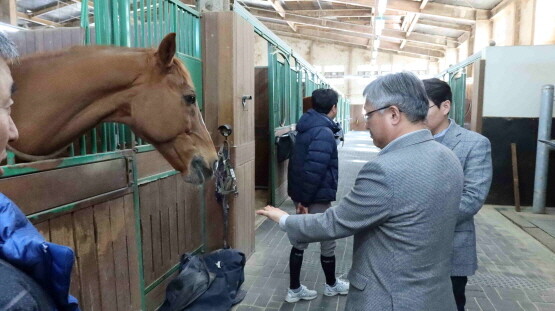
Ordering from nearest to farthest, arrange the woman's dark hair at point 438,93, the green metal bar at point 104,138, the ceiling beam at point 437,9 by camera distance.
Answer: the woman's dark hair at point 438,93
the green metal bar at point 104,138
the ceiling beam at point 437,9

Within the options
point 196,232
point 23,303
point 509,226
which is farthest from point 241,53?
point 509,226

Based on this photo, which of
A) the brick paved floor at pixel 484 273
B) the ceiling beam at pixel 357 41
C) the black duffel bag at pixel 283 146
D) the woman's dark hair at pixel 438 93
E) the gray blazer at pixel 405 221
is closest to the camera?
the gray blazer at pixel 405 221

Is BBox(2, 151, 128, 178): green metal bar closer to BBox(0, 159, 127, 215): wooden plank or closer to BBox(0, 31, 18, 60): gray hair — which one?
BBox(0, 159, 127, 215): wooden plank

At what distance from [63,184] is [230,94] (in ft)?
5.70

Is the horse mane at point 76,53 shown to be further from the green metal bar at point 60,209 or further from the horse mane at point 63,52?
the green metal bar at point 60,209

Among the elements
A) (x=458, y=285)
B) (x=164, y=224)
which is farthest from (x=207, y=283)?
(x=458, y=285)

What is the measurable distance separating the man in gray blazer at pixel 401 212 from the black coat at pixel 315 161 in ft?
4.93

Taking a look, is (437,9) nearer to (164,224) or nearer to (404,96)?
(164,224)

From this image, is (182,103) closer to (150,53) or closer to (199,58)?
(150,53)

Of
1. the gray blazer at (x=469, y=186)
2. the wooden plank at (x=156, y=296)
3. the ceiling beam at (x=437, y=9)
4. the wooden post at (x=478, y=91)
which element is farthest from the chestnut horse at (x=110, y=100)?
the ceiling beam at (x=437, y=9)

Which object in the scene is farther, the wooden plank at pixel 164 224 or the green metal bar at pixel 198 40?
the green metal bar at pixel 198 40

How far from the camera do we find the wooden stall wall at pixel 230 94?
323 centimetres

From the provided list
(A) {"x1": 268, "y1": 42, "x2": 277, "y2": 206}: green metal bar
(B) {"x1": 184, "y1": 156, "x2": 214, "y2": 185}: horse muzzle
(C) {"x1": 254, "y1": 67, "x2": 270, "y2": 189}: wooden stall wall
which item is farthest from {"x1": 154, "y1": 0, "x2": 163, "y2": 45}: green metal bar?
(C) {"x1": 254, "y1": 67, "x2": 270, "y2": 189}: wooden stall wall

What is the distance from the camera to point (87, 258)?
197 centimetres
